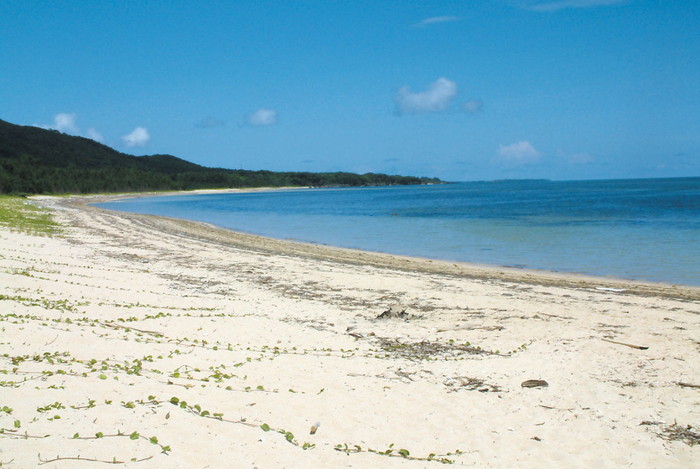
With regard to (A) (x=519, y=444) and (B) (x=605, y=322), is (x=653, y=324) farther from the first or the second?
(A) (x=519, y=444)

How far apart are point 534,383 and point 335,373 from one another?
320 centimetres

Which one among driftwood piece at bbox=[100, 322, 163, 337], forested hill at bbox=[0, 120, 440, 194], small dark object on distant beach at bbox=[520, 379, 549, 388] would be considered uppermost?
forested hill at bbox=[0, 120, 440, 194]

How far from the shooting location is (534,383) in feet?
29.6

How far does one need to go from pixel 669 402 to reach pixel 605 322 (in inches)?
194

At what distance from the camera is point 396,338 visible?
11.6 m

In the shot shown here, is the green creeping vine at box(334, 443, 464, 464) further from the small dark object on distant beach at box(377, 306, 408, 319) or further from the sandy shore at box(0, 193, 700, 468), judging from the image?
the small dark object on distant beach at box(377, 306, 408, 319)

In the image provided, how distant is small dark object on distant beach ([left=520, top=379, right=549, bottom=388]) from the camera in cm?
894

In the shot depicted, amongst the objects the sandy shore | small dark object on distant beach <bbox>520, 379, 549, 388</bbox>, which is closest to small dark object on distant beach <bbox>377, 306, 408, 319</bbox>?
the sandy shore

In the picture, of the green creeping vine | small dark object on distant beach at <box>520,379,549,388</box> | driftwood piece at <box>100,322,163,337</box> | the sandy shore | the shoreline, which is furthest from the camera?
the shoreline

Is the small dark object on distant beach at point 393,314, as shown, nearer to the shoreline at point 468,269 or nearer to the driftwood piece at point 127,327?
the driftwood piece at point 127,327

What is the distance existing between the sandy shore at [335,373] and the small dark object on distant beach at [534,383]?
82 mm

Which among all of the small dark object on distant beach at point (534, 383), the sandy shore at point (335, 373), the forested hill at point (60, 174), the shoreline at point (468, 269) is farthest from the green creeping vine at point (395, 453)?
the forested hill at point (60, 174)

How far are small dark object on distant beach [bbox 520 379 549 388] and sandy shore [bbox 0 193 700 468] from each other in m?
0.08

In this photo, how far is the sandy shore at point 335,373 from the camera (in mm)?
6109
